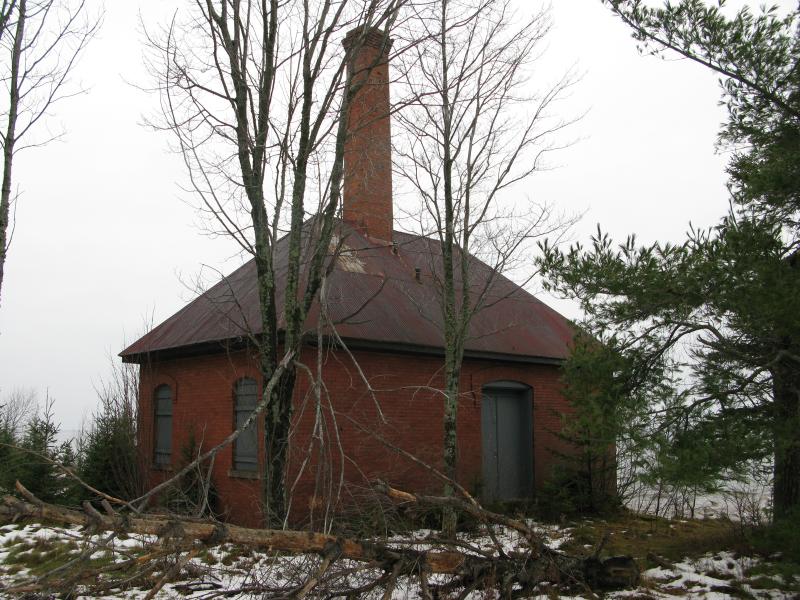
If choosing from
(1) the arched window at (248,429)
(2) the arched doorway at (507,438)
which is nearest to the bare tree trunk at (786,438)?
(2) the arched doorway at (507,438)

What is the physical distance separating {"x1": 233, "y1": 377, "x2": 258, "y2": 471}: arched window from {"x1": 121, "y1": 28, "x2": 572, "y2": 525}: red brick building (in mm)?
26

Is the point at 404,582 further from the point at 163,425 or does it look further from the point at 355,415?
the point at 163,425

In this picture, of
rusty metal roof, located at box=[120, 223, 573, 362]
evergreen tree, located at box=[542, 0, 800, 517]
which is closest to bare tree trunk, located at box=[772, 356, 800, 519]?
evergreen tree, located at box=[542, 0, 800, 517]

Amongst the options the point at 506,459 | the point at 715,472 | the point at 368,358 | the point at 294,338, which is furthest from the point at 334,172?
the point at 506,459

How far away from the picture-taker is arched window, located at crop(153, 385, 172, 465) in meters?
14.8

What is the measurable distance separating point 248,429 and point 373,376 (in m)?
2.54

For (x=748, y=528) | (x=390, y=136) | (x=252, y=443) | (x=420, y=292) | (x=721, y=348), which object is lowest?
(x=748, y=528)

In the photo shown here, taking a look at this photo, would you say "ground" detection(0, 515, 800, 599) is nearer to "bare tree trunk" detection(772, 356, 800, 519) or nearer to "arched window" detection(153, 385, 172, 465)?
"bare tree trunk" detection(772, 356, 800, 519)

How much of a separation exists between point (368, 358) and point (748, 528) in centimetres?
→ 641

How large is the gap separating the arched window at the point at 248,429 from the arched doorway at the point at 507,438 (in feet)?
15.6

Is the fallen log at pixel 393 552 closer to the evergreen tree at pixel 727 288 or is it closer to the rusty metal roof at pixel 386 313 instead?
the evergreen tree at pixel 727 288

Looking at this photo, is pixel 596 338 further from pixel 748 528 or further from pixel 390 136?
pixel 390 136

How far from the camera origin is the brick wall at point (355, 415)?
11.5 m

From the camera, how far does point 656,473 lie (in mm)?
6434
